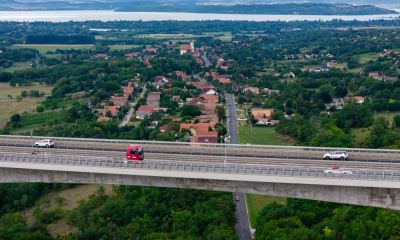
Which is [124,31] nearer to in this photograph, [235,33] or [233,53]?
[235,33]

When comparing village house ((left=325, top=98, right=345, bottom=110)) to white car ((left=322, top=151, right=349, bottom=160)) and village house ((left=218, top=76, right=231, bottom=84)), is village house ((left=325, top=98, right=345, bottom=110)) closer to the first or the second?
village house ((left=218, top=76, right=231, bottom=84))

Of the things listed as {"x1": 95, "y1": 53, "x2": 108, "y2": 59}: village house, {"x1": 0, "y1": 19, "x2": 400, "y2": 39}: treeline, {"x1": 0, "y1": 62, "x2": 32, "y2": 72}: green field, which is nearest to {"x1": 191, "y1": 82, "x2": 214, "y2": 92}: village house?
{"x1": 95, "y1": 53, "x2": 108, "y2": 59}: village house

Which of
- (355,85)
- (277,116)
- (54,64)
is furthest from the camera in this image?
(54,64)

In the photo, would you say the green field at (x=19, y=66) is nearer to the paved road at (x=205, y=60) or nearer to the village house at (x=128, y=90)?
the village house at (x=128, y=90)

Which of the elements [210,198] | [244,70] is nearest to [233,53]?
[244,70]

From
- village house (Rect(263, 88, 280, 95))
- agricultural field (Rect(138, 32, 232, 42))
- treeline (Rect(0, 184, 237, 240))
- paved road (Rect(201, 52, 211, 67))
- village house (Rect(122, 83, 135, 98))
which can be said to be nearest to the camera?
treeline (Rect(0, 184, 237, 240))

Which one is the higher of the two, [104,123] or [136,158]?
[136,158]
